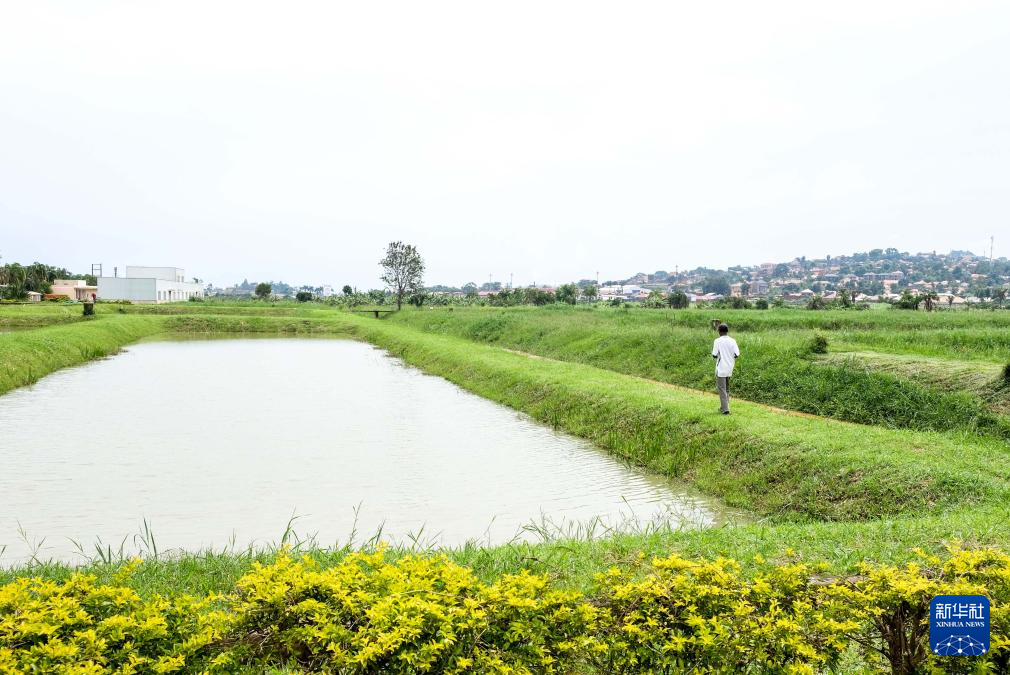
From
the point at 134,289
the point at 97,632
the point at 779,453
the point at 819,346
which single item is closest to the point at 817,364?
the point at 819,346

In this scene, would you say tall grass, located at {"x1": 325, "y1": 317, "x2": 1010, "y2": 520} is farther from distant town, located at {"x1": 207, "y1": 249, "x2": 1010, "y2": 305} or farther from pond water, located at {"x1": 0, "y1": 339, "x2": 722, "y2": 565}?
distant town, located at {"x1": 207, "y1": 249, "x2": 1010, "y2": 305}

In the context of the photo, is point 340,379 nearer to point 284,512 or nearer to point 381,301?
point 284,512

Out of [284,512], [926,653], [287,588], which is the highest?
[287,588]

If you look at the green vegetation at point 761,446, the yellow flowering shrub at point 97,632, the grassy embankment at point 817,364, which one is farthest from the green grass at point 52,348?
the yellow flowering shrub at point 97,632

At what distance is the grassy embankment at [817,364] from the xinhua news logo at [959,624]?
375 inches

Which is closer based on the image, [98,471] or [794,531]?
[794,531]

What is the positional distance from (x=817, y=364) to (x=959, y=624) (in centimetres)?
1374

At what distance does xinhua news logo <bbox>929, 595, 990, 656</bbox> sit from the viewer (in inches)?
141

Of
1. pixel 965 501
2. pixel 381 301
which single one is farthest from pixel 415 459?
pixel 381 301

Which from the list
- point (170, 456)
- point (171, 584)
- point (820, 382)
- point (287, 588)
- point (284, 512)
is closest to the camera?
point (287, 588)

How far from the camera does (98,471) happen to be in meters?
10.6

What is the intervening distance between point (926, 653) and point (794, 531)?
3299mm

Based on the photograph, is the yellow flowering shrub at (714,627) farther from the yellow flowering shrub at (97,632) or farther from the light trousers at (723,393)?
the light trousers at (723,393)

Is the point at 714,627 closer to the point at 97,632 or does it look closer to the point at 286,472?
the point at 97,632
